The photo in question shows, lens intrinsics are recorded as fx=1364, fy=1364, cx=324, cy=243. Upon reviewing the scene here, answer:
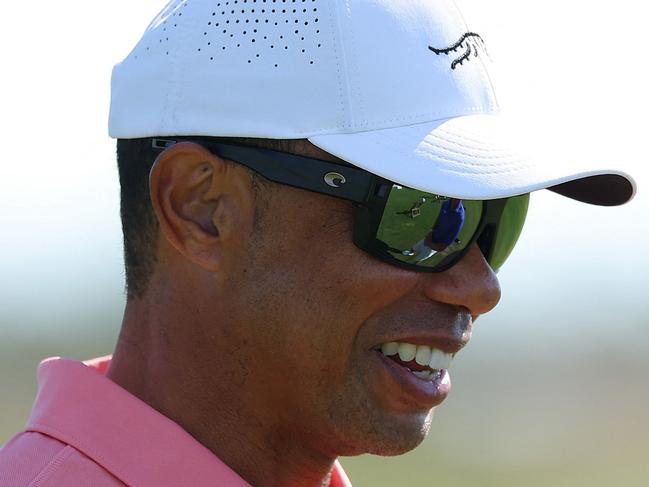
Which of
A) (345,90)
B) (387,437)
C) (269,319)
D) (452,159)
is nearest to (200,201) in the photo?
(269,319)

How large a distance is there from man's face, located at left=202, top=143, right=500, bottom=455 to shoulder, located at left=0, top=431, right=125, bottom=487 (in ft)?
1.34

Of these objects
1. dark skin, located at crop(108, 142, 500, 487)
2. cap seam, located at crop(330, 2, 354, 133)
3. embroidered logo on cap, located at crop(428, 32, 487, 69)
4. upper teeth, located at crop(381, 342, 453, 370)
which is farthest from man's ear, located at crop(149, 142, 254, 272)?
embroidered logo on cap, located at crop(428, 32, 487, 69)

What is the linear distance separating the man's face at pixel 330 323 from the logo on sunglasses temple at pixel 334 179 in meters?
0.04

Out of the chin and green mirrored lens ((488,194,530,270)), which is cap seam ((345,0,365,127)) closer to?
green mirrored lens ((488,194,530,270))

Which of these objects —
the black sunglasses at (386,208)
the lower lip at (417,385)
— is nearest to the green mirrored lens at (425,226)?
the black sunglasses at (386,208)

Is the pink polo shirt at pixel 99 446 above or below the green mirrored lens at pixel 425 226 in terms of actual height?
below

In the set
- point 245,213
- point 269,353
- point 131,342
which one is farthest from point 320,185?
point 131,342

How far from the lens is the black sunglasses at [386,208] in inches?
116

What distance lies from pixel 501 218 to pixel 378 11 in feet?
1.88

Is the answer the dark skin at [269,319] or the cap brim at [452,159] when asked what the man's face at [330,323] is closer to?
the dark skin at [269,319]

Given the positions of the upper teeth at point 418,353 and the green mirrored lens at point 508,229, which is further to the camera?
the green mirrored lens at point 508,229

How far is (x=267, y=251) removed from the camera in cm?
297

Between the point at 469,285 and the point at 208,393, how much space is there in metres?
0.64

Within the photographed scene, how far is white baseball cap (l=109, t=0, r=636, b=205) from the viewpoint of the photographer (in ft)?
9.46
